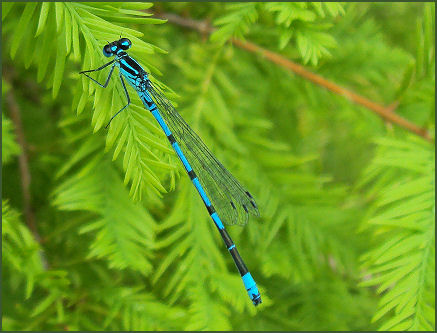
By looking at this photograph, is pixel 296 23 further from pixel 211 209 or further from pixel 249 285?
pixel 249 285

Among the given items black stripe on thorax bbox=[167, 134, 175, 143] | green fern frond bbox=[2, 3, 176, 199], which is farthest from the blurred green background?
black stripe on thorax bbox=[167, 134, 175, 143]

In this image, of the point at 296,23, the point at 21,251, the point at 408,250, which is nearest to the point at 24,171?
the point at 21,251

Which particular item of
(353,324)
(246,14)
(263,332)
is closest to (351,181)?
(353,324)

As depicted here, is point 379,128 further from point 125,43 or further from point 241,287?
point 125,43

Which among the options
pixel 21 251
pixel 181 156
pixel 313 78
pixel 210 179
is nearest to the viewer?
pixel 21 251

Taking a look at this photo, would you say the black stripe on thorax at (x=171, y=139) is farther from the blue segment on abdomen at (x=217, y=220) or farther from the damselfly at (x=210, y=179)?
the blue segment on abdomen at (x=217, y=220)
